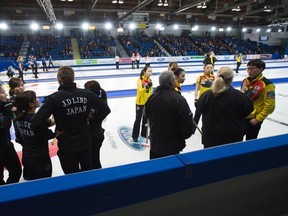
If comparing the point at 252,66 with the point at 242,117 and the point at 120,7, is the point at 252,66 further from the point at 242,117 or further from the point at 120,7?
the point at 120,7

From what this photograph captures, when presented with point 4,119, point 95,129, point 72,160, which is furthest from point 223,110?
point 4,119

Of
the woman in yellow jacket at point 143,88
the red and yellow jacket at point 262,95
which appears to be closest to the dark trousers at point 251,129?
the red and yellow jacket at point 262,95

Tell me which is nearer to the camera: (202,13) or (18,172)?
(18,172)

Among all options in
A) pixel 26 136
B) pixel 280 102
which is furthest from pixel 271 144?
pixel 280 102

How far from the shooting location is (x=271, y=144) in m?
1.64

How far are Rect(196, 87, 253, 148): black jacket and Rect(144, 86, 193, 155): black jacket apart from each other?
0.31 m

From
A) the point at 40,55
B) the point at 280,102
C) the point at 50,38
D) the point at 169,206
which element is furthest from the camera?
the point at 50,38

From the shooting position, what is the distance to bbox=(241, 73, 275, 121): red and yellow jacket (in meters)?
2.81

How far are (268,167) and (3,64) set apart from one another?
20441 mm

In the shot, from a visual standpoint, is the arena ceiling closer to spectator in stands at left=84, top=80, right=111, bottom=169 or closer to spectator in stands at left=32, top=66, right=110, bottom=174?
spectator in stands at left=84, top=80, right=111, bottom=169

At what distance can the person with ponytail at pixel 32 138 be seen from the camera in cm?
215

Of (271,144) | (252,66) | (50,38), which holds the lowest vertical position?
(271,144)

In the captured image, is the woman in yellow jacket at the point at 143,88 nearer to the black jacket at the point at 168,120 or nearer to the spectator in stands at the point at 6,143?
the black jacket at the point at 168,120

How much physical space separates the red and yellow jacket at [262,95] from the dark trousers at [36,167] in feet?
8.96
